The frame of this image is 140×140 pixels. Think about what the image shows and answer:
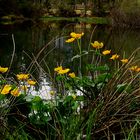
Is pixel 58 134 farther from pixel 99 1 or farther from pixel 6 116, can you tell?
pixel 99 1

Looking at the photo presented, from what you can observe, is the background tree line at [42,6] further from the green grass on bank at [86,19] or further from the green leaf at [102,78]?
the green leaf at [102,78]

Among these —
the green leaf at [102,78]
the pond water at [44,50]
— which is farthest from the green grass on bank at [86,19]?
the green leaf at [102,78]

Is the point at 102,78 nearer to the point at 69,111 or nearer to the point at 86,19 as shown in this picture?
the point at 69,111

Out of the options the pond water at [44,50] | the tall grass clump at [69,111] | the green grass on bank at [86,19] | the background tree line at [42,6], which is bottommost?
the green grass on bank at [86,19]

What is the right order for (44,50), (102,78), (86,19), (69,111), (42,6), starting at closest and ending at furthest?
(69,111) → (102,78) → (44,50) → (86,19) → (42,6)

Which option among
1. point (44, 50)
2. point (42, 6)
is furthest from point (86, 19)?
point (44, 50)

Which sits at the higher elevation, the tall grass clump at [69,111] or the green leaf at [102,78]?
the green leaf at [102,78]

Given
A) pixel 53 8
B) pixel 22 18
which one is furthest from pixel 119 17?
pixel 53 8

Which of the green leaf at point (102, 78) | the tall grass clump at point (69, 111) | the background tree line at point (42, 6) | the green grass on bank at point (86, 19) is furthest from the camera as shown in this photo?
the green grass on bank at point (86, 19)

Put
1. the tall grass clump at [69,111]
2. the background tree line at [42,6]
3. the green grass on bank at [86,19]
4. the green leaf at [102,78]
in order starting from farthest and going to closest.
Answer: the green grass on bank at [86,19] < the background tree line at [42,6] < the green leaf at [102,78] < the tall grass clump at [69,111]

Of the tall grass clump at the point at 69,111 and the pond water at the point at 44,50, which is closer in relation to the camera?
the tall grass clump at the point at 69,111

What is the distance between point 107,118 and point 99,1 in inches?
2350

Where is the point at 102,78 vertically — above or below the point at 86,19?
above

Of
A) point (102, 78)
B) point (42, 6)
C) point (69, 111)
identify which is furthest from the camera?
point (42, 6)
